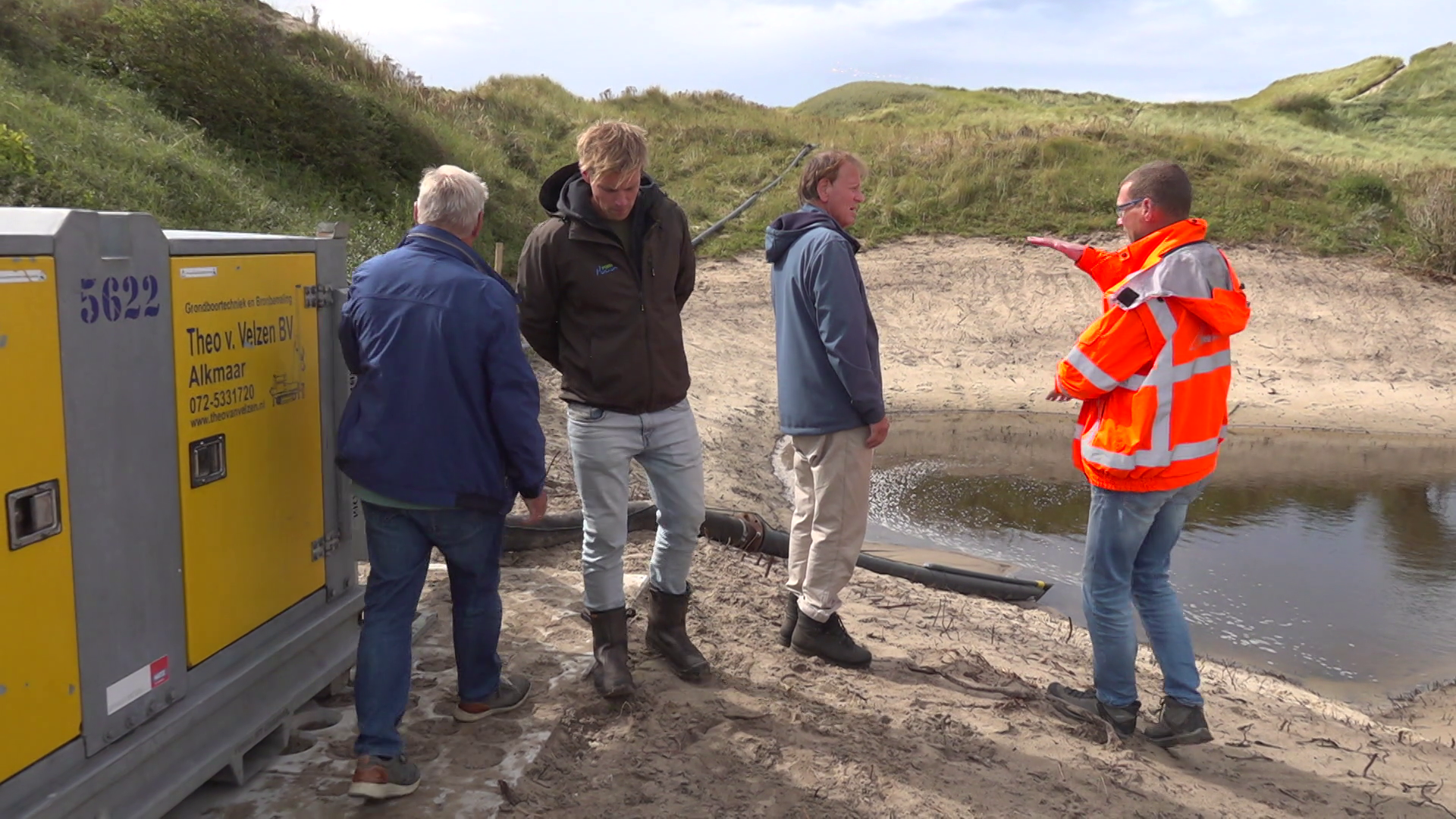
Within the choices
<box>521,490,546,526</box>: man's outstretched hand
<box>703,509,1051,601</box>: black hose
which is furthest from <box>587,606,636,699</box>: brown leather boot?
<box>703,509,1051,601</box>: black hose

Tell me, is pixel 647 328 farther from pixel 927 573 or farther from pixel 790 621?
pixel 927 573

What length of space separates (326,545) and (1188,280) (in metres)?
3.04

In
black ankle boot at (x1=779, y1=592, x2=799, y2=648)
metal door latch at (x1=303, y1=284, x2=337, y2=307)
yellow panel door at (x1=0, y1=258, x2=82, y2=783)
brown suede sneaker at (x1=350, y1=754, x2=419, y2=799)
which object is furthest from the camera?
black ankle boot at (x1=779, y1=592, x2=799, y2=648)

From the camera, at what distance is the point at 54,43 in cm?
1086

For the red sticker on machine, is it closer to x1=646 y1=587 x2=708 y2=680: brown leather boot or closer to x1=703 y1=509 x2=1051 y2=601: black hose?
x1=646 y1=587 x2=708 y2=680: brown leather boot

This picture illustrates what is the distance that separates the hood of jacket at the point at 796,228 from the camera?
13.1 feet

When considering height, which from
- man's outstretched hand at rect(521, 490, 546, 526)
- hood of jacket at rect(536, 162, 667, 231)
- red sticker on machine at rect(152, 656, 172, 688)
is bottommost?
red sticker on machine at rect(152, 656, 172, 688)

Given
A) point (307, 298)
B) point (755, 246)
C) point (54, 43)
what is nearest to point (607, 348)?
point (307, 298)

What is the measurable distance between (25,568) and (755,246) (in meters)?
15.4

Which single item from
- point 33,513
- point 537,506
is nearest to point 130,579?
point 33,513

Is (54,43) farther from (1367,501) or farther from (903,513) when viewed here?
(1367,501)

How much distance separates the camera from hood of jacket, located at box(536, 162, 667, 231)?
3518 millimetres

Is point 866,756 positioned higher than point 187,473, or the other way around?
point 187,473

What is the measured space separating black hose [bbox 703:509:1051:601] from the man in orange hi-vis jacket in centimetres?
241
